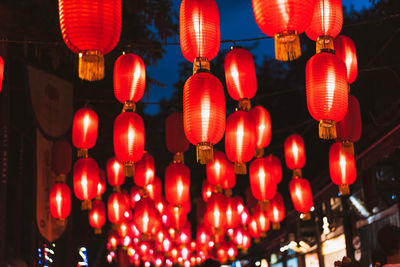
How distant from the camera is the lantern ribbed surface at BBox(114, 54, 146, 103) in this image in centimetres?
830

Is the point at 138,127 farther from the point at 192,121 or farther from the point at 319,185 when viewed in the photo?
the point at 319,185

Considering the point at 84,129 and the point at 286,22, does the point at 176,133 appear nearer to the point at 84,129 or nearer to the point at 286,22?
the point at 84,129

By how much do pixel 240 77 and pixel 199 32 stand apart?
1.43m

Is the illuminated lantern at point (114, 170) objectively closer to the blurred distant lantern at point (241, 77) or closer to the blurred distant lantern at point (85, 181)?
the blurred distant lantern at point (85, 181)

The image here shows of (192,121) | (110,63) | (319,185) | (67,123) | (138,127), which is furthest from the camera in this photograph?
(319,185)

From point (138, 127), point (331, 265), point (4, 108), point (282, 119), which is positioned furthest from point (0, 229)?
point (282, 119)

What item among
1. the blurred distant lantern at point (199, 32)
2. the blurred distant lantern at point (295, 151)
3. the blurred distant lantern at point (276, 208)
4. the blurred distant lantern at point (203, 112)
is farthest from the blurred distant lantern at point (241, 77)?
the blurred distant lantern at point (276, 208)

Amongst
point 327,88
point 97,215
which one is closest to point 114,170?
point 97,215

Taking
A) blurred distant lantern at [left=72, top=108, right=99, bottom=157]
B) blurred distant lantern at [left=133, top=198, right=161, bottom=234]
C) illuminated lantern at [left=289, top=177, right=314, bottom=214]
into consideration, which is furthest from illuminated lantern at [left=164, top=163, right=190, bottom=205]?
illuminated lantern at [left=289, top=177, right=314, bottom=214]

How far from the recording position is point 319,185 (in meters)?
15.0

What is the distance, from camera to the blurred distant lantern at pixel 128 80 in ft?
27.2

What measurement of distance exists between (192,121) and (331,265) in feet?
33.2

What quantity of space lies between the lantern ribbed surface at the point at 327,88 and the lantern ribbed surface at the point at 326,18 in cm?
30

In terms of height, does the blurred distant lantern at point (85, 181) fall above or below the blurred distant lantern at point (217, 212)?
above
